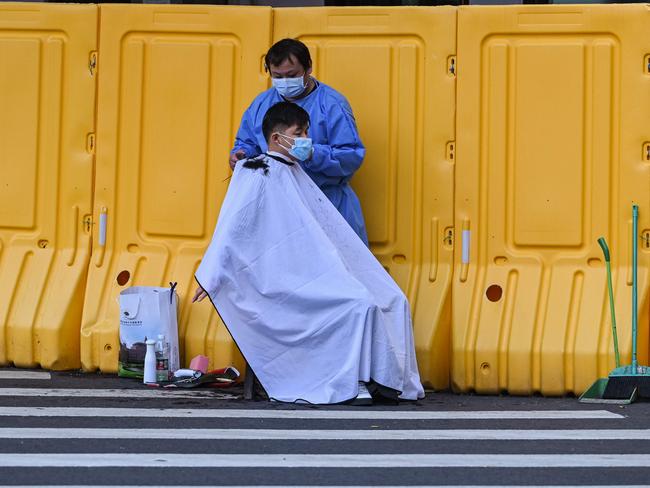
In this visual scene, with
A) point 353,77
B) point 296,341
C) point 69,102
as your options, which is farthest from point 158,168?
point 296,341

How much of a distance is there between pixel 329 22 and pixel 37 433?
12.3 ft

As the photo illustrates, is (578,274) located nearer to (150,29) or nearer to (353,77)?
(353,77)

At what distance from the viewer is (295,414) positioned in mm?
7504

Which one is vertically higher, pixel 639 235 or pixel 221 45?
pixel 221 45

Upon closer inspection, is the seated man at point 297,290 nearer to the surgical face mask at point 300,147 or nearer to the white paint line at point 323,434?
the surgical face mask at point 300,147

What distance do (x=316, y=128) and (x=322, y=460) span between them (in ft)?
Answer: 10.0

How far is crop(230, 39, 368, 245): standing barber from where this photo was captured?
8578 mm

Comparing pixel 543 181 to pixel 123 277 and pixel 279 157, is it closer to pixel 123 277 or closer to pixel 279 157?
pixel 279 157

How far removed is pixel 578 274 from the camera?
29.3 ft

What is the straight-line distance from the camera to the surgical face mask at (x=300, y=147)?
831cm

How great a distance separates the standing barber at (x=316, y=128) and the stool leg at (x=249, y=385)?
1.23 m

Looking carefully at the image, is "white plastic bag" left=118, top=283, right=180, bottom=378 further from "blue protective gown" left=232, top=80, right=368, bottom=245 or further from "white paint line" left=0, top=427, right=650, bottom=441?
"white paint line" left=0, top=427, right=650, bottom=441

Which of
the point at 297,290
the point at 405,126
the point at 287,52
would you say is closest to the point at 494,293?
the point at 405,126

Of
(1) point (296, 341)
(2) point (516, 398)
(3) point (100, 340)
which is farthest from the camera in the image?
(3) point (100, 340)
